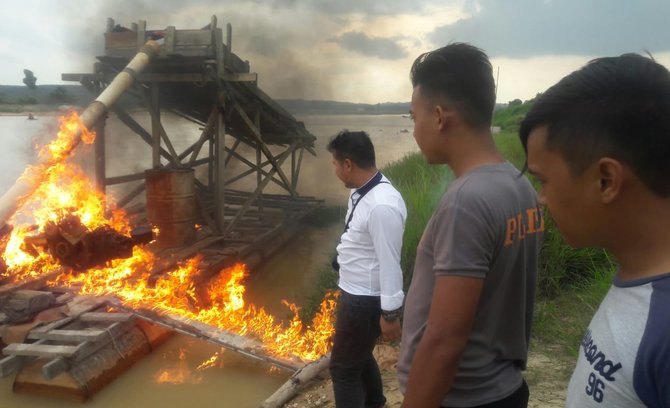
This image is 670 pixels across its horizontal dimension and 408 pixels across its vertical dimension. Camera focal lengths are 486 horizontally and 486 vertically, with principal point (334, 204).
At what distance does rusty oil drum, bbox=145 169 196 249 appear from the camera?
6.98 m

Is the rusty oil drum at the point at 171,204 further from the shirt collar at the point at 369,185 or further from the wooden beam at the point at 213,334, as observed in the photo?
the shirt collar at the point at 369,185

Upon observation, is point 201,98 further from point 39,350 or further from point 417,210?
point 39,350

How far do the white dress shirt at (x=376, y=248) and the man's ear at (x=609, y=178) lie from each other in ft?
6.38

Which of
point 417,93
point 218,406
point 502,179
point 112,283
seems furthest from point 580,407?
point 112,283

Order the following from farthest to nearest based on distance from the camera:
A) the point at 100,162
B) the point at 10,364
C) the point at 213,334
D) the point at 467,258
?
the point at 100,162
the point at 213,334
the point at 10,364
the point at 467,258

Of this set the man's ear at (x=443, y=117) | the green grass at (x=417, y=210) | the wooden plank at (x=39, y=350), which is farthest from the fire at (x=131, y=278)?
the man's ear at (x=443, y=117)

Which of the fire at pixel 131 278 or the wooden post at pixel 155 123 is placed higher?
the wooden post at pixel 155 123

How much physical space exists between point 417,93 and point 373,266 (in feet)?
5.22

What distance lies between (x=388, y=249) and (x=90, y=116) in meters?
4.68

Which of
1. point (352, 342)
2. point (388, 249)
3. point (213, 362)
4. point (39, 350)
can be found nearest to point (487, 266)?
point (388, 249)

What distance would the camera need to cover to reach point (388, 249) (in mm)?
2965

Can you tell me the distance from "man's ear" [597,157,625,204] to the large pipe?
5.71 metres

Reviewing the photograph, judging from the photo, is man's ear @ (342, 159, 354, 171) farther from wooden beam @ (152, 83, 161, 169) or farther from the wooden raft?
wooden beam @ (152, 83, 161, 169)

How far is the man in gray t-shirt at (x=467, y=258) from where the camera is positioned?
147cm
